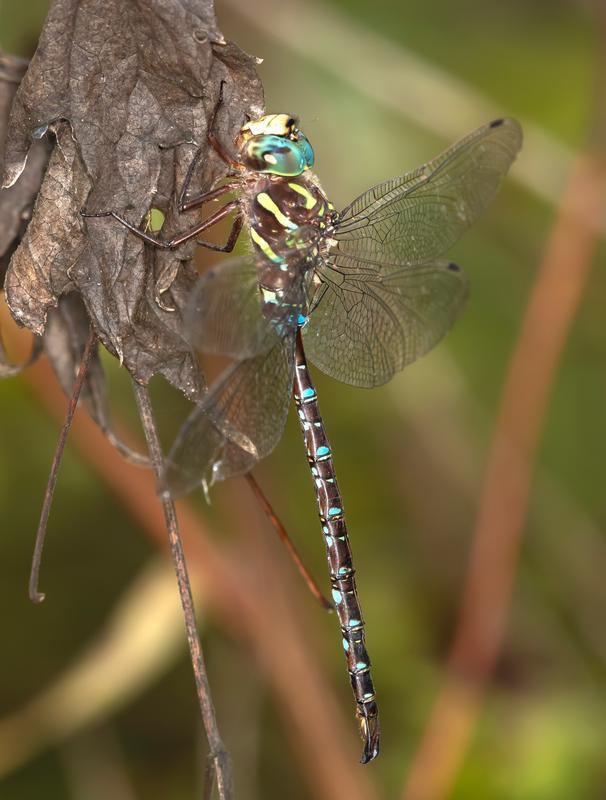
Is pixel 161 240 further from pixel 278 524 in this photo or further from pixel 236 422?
pixel 278 524

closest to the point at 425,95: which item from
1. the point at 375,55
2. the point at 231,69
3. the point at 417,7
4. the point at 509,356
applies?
the point at 375,55

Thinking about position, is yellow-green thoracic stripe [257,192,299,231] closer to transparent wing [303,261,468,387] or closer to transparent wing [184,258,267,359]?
transparent wing [184,258,267,359]

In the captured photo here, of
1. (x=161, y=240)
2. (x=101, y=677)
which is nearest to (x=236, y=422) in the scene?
(x=161, y=240)

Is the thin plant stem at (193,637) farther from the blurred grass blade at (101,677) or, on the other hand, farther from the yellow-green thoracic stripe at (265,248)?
the blurred grass blade at (101,677)

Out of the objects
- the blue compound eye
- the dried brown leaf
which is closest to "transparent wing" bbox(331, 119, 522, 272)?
the blue compound eye

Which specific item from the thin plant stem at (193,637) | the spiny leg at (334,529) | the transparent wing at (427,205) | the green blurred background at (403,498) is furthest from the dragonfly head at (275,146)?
the green blurred background at (403,498)

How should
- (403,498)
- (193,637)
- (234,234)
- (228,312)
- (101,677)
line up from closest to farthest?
1. (193,637)
2. (228,312)
3. (234,234)
4. (101,677)
5. (403,498)

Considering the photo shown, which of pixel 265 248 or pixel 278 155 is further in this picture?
pixel 265 248
